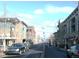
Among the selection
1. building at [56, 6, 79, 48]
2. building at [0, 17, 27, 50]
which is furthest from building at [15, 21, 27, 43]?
building at [56, 6, 79, 48]

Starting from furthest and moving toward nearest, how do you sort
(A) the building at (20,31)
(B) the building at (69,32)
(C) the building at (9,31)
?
(B) the building at (69,32)
(A) the building at (20,31)
(C) the building at (9,31)

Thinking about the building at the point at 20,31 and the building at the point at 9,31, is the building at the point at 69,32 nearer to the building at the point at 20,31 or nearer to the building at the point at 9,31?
the building at the point at 20,31

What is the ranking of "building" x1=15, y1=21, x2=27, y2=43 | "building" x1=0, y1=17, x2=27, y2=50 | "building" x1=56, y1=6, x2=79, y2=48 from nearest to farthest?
"building" x1=0, y1=17, x2=27, y2=50 < "building" x1=15, y1=21, x2=27, y2=43 < "building" x1=56, y1=6, x2=79, y2=48

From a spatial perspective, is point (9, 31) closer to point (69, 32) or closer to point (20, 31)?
point (20, 31)

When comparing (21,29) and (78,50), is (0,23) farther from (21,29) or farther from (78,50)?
(78,50)

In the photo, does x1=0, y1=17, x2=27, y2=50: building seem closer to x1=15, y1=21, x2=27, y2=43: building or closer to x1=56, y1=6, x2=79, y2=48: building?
x1=15, y1=21, x2=27, y2=43: building

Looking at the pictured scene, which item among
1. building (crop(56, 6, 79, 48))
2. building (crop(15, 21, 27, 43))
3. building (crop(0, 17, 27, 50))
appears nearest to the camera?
building (crop(0, 17, 27, 50))

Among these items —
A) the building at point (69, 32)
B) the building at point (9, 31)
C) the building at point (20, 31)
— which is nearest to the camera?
the building at point (9, 31)

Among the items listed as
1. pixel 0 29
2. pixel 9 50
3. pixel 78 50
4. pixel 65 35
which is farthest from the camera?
pixel 65 35

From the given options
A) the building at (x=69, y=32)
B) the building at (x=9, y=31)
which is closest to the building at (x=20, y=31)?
the building at (x=9, y=31)

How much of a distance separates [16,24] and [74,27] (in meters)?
10.9

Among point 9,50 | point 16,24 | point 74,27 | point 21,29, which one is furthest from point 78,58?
point 74,27

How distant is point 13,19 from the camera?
110ft

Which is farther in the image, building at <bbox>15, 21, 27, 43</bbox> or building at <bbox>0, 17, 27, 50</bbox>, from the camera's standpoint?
building at <bbox>15, 21, 27, 43</bbox>
